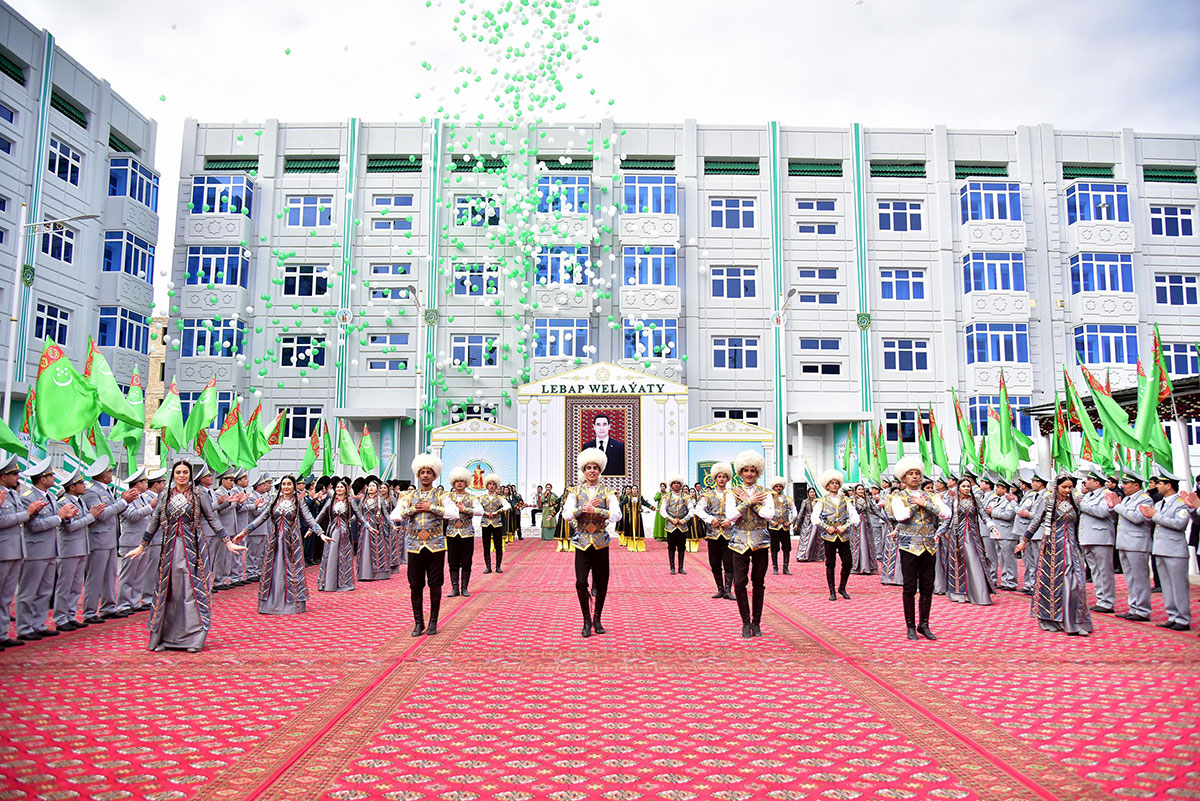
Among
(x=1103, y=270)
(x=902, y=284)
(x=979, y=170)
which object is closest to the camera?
(x=1103, y=270)

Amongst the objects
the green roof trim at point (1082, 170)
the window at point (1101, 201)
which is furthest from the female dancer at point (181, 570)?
the green roof trim at point (1082, 170)

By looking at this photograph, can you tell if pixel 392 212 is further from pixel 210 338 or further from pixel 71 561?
pixel 71 561

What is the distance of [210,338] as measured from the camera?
108 ft

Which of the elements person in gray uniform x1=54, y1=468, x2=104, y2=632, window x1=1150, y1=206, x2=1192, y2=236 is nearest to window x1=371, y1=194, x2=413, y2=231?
person in gray uniform x1=54, y1=468, x2=104, y2=632

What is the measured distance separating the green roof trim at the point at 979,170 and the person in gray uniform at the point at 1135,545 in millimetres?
28038

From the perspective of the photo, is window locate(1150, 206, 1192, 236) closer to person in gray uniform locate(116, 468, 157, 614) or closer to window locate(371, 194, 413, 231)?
window locate(371, 194, 413, 231)

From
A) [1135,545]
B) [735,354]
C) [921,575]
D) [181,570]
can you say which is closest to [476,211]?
[735,354]

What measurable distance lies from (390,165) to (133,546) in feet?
87.4

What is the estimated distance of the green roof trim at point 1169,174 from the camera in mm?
35062

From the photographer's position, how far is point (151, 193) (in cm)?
3192

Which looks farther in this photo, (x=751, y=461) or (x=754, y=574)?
(x=751, y=461)

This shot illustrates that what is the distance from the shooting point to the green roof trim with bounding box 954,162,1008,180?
35281mm

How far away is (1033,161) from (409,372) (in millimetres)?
26772

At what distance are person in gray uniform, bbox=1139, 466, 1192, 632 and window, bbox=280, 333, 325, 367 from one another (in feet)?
96.1
